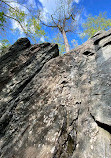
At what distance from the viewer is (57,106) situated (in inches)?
141

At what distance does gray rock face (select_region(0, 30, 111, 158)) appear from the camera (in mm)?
2572

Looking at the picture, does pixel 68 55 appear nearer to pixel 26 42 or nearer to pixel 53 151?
pixel 26 42

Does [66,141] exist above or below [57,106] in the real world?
below

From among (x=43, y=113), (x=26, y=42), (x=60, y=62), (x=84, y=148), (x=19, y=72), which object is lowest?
(x=84, y=148)

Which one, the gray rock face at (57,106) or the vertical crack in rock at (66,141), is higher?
the gray rock face at (57,106)

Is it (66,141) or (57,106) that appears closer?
(66,141)

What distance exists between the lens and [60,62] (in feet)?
18.7

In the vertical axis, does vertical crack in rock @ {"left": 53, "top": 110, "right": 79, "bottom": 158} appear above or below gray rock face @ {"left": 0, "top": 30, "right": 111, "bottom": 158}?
below

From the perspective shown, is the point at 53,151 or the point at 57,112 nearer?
the point at 53,151

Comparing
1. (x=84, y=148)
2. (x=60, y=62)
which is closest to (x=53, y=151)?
(x=84, y=148)

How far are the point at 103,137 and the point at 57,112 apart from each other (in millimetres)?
1617

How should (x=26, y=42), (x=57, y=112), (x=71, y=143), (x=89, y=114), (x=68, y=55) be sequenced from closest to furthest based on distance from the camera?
(x=71, y=143)
(x=89, y=114)
(x=57, y=112)
(x=68, y=55)
(x=26, y=42)

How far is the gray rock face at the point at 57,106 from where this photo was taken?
2572mm

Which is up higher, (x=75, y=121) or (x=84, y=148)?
(x=75, y=121)
